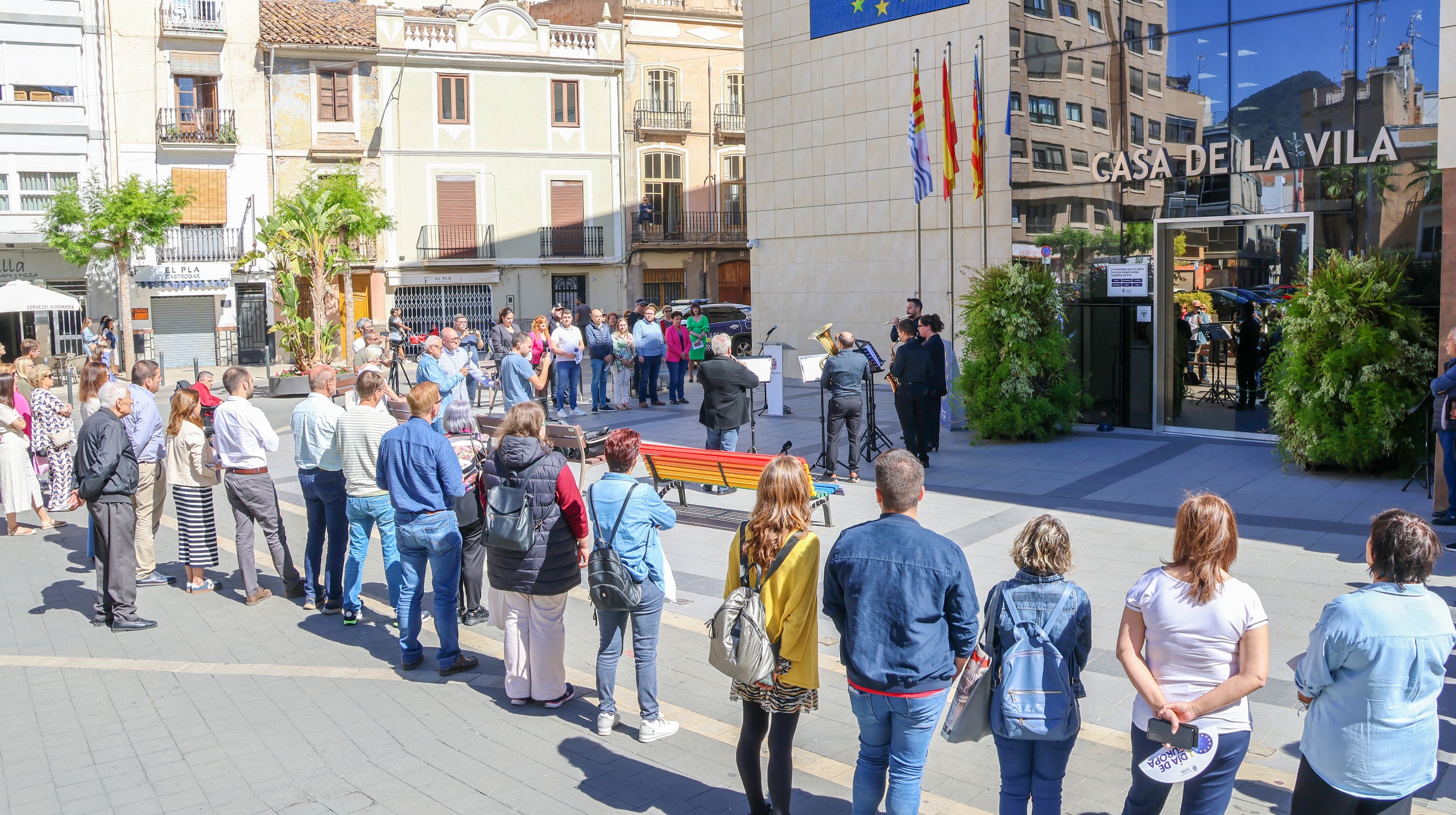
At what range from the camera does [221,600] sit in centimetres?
859

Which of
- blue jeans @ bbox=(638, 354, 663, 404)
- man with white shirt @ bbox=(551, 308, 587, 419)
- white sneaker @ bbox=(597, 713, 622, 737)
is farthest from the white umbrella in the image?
white sneaker @ bbox=(597, 713, 622, 737)

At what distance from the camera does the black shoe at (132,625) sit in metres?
7.88

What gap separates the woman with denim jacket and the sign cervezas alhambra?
1090 cm

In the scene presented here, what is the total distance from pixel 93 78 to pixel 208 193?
4.18 meters

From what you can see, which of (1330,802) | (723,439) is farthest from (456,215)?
(1330,802)

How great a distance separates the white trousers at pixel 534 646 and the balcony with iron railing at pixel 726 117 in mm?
35273

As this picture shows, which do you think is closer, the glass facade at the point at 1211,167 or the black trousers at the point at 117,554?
the black trousers at the point at 117,554

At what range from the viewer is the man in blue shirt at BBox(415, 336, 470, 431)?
40.7ft

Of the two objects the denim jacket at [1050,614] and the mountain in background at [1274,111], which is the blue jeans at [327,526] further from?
the mountain in background at [1274,111]

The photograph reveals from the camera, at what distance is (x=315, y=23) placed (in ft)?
116

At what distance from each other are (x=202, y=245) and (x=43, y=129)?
4.98 metres

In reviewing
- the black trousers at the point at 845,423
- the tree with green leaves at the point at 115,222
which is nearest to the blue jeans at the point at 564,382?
the black trousers at the point at 845,423

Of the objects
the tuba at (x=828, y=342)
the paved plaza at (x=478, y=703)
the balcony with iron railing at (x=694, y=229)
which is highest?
the balcony with iron railing at (x=694, y=229)

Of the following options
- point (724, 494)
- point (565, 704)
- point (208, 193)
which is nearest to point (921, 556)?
point (565, 704)
